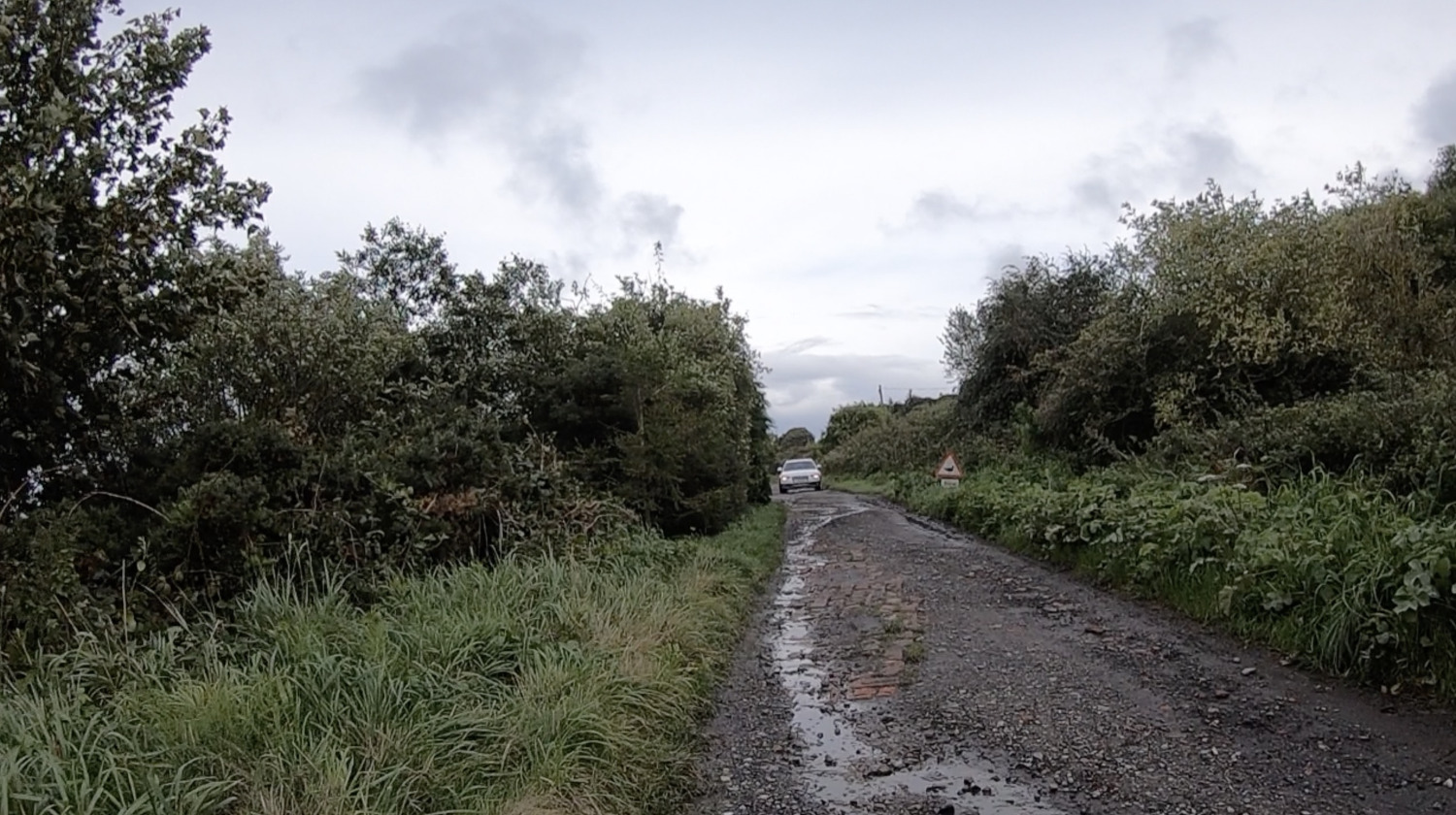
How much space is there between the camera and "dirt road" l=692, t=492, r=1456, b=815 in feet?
15.4

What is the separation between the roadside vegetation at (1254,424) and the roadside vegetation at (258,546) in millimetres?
4448

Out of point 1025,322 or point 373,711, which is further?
point 1025,322

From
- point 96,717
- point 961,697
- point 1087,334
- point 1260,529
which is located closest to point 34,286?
point 96,717

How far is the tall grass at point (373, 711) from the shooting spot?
151 inches

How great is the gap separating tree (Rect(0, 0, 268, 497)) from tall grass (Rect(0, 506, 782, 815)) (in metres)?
2.68

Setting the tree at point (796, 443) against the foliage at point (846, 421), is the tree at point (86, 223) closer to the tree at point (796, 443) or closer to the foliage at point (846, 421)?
the foliage at point (846, 421)

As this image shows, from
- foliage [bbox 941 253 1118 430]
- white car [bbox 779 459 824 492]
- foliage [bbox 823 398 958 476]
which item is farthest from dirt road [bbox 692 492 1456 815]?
white car [bbox 779 459 824 492]

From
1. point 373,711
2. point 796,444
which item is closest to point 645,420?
point 373,711

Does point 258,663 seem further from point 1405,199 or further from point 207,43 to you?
point 1405,199

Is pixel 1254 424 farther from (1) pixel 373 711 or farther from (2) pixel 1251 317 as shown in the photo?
(1) pixel 373 711

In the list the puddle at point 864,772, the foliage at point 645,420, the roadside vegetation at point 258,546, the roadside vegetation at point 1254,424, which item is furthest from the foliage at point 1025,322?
the puddle at point 864,772

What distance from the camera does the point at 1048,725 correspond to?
578cm

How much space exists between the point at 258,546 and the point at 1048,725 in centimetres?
570

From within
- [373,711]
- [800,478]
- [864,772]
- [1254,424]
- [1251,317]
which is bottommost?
[864,772]
